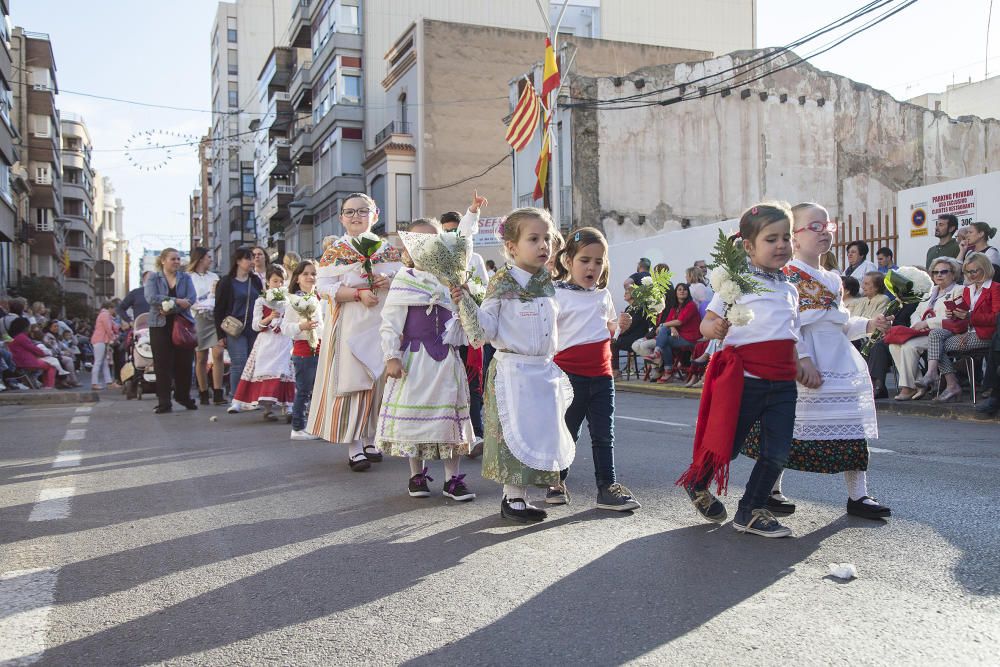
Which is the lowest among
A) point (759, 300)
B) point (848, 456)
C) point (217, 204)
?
point (848, 456)

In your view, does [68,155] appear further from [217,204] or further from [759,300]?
[759,300]

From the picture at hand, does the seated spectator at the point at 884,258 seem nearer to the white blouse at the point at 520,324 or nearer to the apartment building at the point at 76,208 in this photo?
the white blouse at the point at 520,324

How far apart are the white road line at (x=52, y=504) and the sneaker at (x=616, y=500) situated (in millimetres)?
3060

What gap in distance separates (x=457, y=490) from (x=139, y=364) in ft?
36.0

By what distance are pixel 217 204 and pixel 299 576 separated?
109433 mm

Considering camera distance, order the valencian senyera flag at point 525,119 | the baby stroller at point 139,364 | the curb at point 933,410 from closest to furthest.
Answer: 1. the curb at point 933,410
2. the baby stroller at point 139,364
3. the valencian senyera flag at point 525,119

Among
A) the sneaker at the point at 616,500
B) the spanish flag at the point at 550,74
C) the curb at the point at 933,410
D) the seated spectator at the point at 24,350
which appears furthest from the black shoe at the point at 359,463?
the spanish flag at the point at 550,74

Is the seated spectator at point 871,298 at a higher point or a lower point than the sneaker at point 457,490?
higher

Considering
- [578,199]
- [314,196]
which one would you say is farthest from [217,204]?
[578,199]

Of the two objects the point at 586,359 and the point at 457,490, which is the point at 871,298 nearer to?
the point at 586,359

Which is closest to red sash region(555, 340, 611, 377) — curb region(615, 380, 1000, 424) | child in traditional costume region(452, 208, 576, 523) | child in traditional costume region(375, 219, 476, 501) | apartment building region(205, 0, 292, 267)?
child in traditional costume region(452, 208, 576, 523)

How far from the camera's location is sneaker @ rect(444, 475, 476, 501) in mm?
5965

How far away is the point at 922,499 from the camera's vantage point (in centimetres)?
556

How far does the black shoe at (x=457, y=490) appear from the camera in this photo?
5965 millimetres
